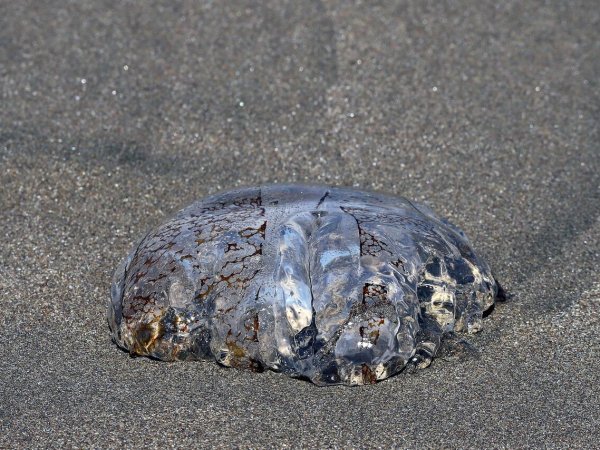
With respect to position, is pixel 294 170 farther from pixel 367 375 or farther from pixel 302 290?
pixel 367 375

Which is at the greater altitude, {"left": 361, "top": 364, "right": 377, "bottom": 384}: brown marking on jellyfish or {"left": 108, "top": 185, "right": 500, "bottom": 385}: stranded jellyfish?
{"left": 108, "top": 185, "right": 500, "bottom": 385}: stranded jellyfish

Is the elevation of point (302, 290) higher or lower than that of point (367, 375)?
higher

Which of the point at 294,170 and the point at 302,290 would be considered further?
the point at 294,170

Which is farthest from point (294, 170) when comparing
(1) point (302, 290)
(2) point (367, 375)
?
(2) point (367, 375)

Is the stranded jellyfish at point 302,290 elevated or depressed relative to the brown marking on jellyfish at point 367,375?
elevated
